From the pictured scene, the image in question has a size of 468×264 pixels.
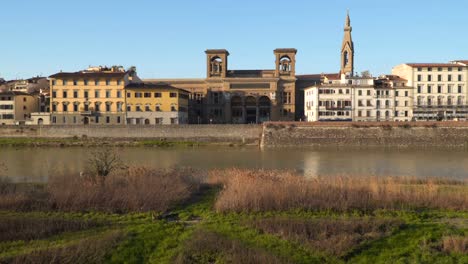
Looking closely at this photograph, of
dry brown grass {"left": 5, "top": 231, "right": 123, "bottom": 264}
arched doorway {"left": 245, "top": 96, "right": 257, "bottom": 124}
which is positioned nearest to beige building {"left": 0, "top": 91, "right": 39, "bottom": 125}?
arched doorway {"left": 245, "top": 96, "right": 257, "bottom": 124}

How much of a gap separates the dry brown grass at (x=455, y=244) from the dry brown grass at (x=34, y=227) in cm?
893

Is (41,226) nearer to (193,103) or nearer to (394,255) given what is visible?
(394,255)

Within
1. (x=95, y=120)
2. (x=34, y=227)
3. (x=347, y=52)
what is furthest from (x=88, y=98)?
(x=34, y=227)

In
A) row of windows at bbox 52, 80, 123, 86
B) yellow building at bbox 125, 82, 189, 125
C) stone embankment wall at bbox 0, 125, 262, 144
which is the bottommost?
stone embankment wall at bbox 0, 125, 262, 144

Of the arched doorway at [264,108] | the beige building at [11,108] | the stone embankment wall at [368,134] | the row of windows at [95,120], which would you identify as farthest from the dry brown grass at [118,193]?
the arched doorway at [264,108]

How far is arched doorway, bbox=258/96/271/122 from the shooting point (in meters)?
83.6

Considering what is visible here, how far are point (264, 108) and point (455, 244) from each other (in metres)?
74.2

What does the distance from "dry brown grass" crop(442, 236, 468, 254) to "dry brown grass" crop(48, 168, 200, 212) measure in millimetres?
8094

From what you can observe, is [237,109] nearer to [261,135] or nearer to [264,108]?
[264,108]

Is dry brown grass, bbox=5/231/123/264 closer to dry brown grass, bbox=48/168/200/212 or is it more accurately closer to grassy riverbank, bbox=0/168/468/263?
grassy riverbank, bbox=0/168/468/263

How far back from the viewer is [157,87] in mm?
69875

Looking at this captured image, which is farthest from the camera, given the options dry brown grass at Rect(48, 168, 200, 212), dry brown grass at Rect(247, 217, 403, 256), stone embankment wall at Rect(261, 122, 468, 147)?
stone embankment wall at Rect(261, 122, 468, 147)

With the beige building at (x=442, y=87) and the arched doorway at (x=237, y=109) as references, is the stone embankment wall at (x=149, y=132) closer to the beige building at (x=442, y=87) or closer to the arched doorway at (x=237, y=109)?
the arched doorway at (x=237, y=109)

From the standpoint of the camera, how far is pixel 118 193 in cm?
1477
